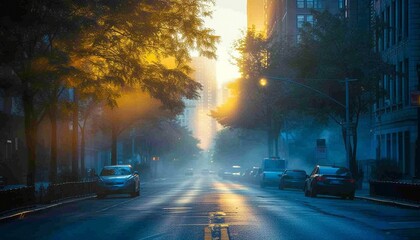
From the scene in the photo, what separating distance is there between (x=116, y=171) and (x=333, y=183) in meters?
11.5

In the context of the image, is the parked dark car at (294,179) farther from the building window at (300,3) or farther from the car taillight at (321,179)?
the building window at (300,3)

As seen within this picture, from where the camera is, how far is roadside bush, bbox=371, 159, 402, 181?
145 feet

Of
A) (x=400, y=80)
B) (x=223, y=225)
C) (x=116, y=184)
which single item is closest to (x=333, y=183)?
(x=116, y=184)

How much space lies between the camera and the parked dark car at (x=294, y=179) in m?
51.3

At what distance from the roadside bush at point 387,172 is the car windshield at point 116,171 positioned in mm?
14203

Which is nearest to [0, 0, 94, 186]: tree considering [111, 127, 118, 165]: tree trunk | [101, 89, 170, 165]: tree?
[101, 89, 170, 165]: tree

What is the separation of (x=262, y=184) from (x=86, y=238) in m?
43.7

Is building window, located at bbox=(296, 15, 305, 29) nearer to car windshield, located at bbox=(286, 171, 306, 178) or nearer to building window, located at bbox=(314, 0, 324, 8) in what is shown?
building window, located at bbox=(314, 0, 324, 8)

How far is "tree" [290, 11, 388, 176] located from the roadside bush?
289 centimetres

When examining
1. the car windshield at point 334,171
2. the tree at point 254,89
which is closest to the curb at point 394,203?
the car windshield at point 334,171

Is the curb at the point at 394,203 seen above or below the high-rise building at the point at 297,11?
below

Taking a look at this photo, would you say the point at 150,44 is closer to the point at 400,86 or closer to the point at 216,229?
the point at 216,229

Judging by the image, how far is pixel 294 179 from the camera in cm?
5166

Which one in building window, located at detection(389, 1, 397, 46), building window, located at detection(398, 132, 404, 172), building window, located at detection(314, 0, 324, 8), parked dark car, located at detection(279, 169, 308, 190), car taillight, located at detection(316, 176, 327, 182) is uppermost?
building window, located at detection(314, 0, 324, 8)
